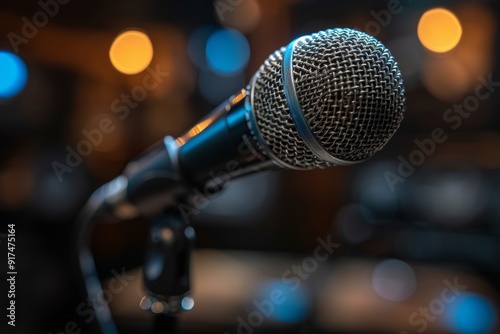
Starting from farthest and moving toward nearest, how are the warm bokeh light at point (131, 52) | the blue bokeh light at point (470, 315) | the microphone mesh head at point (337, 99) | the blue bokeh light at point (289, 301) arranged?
1. the warm bokeh light at point (131, 52)
2. the blue bokeh light at point (289, 301)
3. the blue bokeh light at point (470, 315)
4. the microphone mesh head at point (337, 99)

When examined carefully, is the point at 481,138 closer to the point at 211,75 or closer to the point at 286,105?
the point at 211,75

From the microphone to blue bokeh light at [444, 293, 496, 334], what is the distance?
6.92 feet

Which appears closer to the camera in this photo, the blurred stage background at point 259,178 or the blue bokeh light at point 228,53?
the blurred stage background at point 259,178

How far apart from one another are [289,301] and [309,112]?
2.17 meters

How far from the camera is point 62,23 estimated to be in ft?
8.32

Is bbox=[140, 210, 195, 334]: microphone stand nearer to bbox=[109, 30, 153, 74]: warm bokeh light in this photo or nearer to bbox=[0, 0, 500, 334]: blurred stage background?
bbox=[0, 0, 500, 334]: blurred stage background

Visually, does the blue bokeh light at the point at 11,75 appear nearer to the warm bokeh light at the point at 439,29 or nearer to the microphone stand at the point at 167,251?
Result: the microphone stand at the point at 167,251

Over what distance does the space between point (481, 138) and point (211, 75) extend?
1727 millimetres

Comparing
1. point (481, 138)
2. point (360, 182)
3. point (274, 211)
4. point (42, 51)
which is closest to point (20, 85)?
point (42, 51)

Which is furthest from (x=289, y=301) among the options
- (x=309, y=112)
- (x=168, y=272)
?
(x=309, y=112)

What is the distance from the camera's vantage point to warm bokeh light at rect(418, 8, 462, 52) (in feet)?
9.32

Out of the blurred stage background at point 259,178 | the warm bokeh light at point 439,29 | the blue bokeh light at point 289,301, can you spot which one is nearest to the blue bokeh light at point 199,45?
the blurred stage background at point 259,178

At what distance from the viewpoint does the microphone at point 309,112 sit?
0.47m

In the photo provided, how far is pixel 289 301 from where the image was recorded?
2.51 metres
